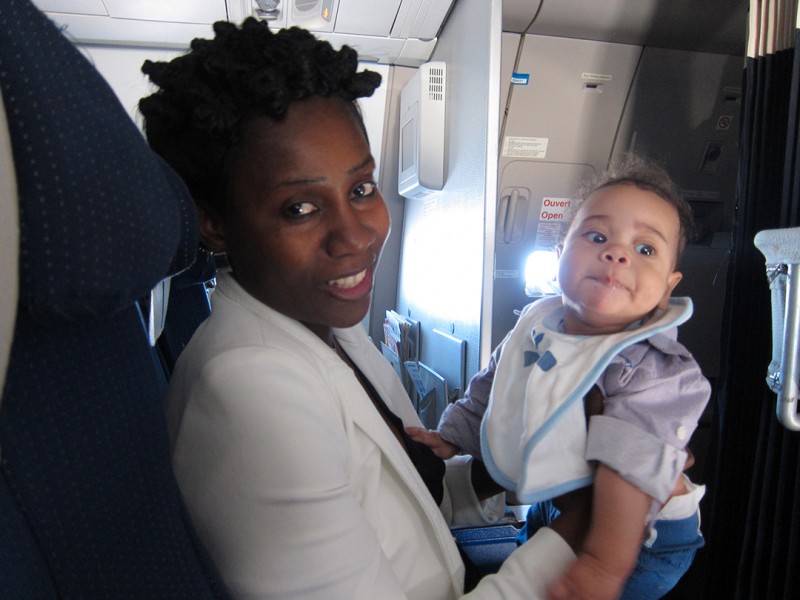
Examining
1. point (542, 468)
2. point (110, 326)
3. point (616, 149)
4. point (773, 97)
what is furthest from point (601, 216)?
point (616, 149)

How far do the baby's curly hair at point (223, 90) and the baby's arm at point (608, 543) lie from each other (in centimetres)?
89

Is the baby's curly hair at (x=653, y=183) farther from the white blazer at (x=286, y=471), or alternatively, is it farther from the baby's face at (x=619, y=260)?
the white blazer at (x=286, y=471)

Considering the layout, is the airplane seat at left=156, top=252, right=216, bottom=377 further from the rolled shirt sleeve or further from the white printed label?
the white printed label

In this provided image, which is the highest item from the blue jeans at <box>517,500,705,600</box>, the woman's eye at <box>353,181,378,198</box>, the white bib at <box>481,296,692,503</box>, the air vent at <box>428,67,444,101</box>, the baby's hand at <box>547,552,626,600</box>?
the air vent at <box>428,67,444,101</box>

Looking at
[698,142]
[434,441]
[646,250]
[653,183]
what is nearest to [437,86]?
[698,142]

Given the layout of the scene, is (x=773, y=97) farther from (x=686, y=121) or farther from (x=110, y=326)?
(x=110, y=326)

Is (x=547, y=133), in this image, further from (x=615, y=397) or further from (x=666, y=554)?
(x=666, y=554)

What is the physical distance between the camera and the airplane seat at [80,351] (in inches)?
15.3

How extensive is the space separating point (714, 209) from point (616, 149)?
2.55ft

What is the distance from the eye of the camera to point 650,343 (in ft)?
3.82

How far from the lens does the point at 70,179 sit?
0.40 metres

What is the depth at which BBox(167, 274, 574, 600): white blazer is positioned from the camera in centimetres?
68

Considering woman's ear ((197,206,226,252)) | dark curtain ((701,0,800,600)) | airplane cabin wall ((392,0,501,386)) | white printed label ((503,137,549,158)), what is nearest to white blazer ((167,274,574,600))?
woman's ear ((197,206,226,252))

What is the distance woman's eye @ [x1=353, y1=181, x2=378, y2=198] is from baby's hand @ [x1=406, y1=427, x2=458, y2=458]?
2.01ft
